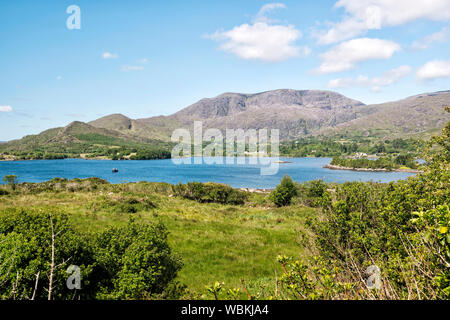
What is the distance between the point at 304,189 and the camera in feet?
175

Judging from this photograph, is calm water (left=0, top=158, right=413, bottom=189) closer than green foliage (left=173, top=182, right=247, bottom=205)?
No

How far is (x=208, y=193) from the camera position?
161ft

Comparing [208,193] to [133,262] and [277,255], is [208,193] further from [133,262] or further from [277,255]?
[277,255]

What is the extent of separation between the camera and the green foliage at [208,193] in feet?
161

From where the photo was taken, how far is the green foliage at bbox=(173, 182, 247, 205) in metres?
49.0

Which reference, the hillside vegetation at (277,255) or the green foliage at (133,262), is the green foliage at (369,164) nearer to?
the hillside vegetation at (277,255)

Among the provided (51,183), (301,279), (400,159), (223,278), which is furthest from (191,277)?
(400,159)

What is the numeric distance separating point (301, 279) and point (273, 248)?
49.2 feet

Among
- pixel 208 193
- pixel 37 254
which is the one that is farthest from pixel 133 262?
pixel 208 193

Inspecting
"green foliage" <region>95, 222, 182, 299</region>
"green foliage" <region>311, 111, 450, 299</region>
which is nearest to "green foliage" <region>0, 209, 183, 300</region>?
"green foliage" <region>95, 222, 182, 299</region>

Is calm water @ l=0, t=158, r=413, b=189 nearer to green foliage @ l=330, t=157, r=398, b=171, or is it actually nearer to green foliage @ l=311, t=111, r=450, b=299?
green foliage @ l=330, t=157, r=398, b=171
